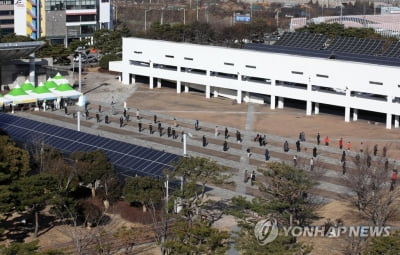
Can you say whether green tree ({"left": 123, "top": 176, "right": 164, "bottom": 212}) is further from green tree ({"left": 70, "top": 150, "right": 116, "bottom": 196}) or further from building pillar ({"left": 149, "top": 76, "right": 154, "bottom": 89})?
building pillar ({"left": 149, "top": 76, "right": 154, "bottom": 89})

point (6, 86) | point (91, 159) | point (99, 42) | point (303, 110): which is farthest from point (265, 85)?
point (99, 42)

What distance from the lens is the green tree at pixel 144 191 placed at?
2323cm

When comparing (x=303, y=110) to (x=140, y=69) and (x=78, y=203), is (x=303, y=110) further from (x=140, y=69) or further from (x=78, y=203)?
(x=78, y=203)

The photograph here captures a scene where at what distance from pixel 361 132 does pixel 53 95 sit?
56.0 ft

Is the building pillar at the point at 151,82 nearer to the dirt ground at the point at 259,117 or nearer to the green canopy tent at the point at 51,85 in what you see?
the dirt ground at the point at 259,117

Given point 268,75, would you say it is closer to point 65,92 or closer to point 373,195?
point 65,92

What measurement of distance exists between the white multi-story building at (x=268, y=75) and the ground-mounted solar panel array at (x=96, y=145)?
15.9 meters

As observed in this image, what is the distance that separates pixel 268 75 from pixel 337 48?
33.5 feet

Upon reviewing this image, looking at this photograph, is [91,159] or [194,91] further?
[194,91]

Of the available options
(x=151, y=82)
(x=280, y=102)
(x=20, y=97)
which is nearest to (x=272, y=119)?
(x=280, y=102)

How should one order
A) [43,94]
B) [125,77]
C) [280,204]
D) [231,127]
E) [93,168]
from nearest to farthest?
[280,204] < [93,168] < [231,127] < [43,94] < [125,77]

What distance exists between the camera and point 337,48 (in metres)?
52.0

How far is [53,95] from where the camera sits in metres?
42.2

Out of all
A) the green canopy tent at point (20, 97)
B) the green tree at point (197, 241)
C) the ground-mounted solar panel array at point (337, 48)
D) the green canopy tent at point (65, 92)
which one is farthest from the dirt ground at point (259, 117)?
the green tree at point (197, 241)
